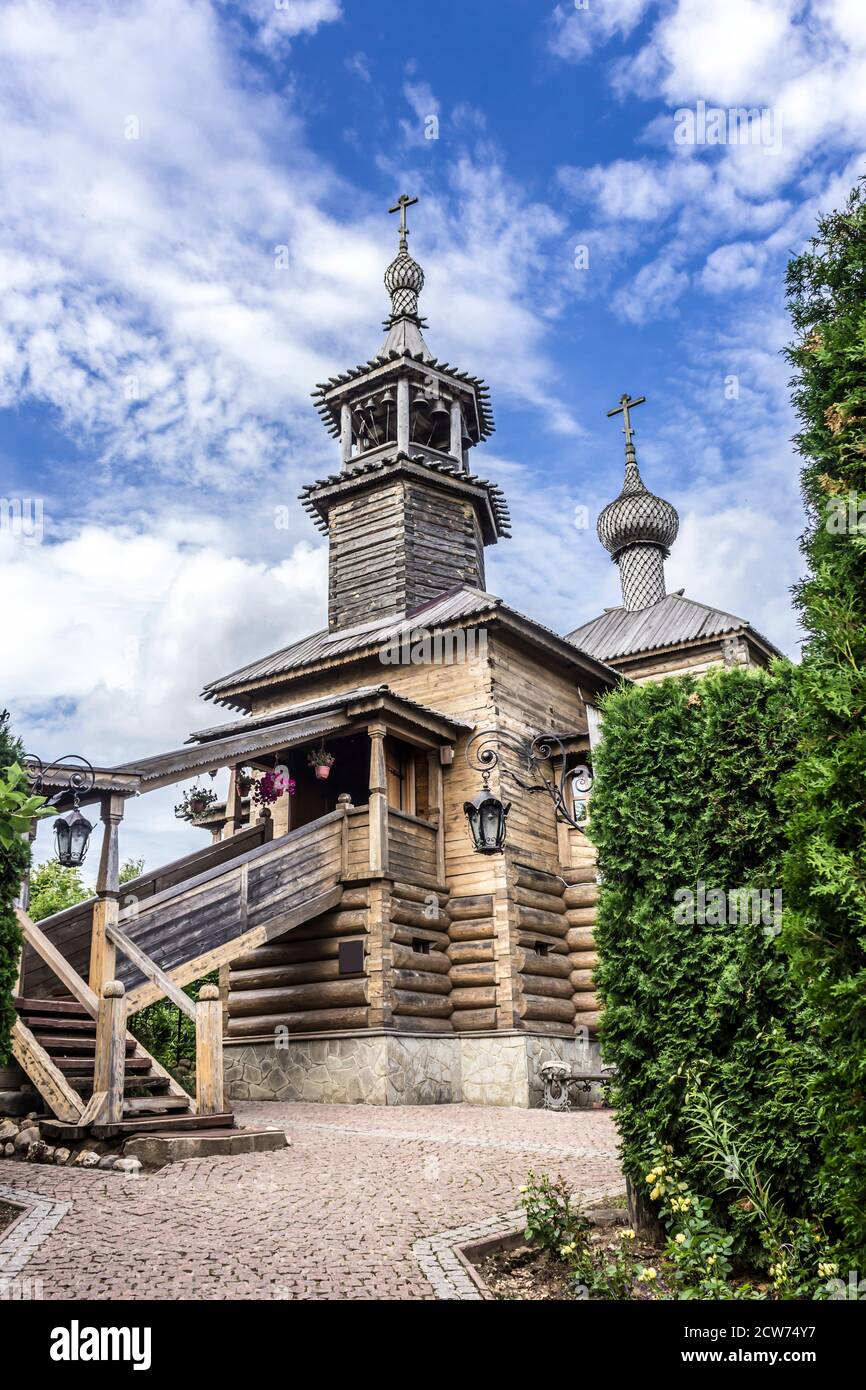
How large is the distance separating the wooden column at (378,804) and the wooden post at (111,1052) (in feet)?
17.6

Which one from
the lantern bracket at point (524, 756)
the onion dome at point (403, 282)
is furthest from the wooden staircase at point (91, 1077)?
the onion dome at point (403, 282)

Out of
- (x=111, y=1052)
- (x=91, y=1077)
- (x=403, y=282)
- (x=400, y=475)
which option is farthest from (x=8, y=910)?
(x=403, y=282)

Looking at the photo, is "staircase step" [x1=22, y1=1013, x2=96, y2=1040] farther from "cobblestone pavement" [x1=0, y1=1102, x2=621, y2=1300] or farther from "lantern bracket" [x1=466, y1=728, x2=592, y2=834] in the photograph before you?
"lantern bracket" [x1=466, y1=728, x2=592, y2=834]

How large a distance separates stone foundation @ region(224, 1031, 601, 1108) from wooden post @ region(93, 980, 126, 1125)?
4.93 m

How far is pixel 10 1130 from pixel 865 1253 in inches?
303

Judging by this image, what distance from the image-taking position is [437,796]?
1642 cm

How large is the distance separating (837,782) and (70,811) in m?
8.46

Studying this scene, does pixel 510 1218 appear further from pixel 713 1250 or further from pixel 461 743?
pixel 461 743

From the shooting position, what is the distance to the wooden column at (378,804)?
14578 mm

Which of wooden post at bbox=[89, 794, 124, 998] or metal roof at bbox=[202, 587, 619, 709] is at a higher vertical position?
metal roof at bbox=[202, 587, 619, 709]

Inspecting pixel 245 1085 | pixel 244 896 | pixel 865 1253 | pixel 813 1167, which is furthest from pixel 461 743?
pixel 865 1253

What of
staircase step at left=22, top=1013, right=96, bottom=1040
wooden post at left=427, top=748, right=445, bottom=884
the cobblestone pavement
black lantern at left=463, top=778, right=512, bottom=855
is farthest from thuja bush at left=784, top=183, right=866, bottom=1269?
wooden post at left=427, top=748, right=445, bottom=884

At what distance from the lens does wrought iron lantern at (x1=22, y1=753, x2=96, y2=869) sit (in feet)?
34.7

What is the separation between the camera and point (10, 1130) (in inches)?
363
